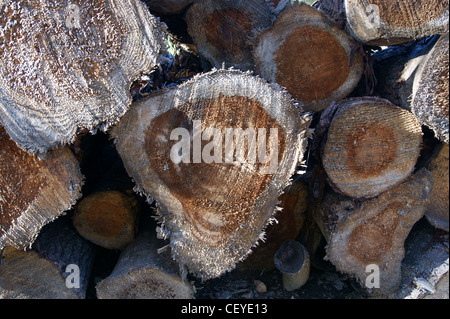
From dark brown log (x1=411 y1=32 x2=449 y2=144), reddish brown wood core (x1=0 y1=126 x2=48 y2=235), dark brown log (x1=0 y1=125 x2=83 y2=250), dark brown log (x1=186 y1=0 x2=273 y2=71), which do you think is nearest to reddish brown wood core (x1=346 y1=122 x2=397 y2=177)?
dark brown log (x1=411 y1=32 x2=449 y2=144)

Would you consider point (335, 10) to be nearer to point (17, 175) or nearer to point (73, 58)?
point (73, 58)

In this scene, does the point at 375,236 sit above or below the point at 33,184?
below

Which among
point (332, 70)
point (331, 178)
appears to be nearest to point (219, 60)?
point (332, 70)

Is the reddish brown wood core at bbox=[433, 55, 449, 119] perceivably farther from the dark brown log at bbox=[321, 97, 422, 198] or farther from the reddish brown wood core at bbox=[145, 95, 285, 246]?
the reddish brown wood core at bbox=[145, 95, 285, 246]

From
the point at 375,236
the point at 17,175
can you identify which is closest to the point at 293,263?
the point at 375,236

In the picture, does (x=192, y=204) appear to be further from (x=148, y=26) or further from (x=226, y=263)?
(x=148, y=26)

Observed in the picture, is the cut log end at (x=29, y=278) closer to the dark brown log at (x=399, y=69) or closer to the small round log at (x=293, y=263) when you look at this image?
the small round log at (x=293, y=263)
